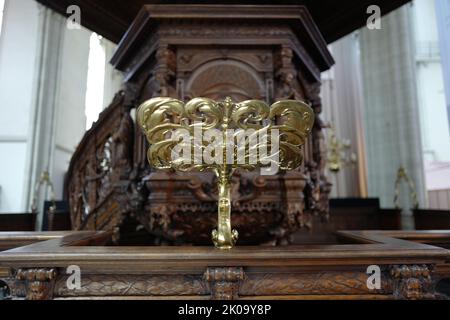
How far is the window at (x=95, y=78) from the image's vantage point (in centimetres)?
1106

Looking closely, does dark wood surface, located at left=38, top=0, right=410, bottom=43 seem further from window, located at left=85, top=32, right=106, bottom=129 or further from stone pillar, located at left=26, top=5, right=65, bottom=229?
window, located at left=85, top=32, right=106, bottom=129

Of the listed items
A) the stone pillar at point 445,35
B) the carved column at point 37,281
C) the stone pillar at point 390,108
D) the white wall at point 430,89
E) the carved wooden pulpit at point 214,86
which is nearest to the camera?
the carved column at point 37,281

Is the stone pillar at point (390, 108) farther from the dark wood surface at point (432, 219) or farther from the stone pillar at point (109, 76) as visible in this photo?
the stone pillar at point (109, 76)

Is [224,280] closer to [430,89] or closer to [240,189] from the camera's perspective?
[240,189]

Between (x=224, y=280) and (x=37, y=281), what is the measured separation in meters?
0.79

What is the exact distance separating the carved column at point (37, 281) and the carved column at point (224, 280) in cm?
67

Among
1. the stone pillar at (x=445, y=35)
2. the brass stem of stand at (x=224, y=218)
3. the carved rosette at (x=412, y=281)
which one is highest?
the stone pillar at (x=445, y=35)

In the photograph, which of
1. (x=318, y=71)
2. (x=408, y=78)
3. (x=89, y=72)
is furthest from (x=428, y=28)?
(x=89, y=72)

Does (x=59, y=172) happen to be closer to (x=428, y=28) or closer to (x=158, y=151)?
(x=158, y=151)

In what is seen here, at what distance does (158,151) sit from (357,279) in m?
1.09

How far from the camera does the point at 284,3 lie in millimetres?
3084

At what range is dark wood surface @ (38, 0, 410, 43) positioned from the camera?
3010 millimetres

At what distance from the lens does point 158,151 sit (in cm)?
144

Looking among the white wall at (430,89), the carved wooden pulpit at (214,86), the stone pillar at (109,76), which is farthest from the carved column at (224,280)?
the white wall at (430,89)
